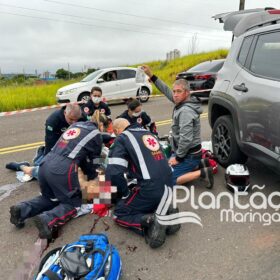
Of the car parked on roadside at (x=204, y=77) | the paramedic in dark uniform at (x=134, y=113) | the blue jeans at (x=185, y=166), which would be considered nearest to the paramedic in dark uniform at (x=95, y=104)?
the paramedic in dark uniform at (x=134, y=113)

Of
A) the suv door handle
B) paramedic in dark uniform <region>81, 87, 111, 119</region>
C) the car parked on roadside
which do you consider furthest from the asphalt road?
the car parked on roadside

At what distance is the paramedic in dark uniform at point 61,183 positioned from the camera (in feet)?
10.9

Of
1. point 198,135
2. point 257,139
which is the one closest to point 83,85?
point 198,135

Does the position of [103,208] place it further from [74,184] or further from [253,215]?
[253,215]

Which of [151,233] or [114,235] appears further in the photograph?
[114,235]

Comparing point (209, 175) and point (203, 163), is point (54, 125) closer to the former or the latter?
point (203, 163)

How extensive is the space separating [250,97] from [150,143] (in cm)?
131

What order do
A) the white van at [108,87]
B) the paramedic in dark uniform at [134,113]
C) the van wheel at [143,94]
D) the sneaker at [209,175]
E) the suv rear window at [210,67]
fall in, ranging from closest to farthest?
the sneaker at [209,175], the paramedic in dark uniform at [134,113], the suv rear window at [210,67], the white van at [108,87], the van wheel at [143,94]

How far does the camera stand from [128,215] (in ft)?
10.7

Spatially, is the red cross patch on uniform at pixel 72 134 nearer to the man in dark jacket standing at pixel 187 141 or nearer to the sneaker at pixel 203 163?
the man in dark jacket standing at pixel 187 141

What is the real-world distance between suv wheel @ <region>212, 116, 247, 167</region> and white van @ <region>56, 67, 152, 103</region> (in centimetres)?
735

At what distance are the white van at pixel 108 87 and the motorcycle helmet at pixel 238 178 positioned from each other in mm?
8150

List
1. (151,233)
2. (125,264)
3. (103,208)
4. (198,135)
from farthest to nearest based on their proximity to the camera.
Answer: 1. (198,135)
2. (103,208)
3. (151,233)
4. (125,264)

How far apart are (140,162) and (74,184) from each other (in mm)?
813
